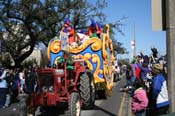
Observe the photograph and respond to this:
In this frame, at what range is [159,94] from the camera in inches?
376

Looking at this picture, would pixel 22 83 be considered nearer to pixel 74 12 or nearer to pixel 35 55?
pixel 74 12

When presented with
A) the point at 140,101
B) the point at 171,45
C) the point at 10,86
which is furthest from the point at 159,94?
the point at 10,86

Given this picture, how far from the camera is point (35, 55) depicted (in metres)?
70.6

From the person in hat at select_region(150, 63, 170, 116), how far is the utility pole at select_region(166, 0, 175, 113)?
2.63 ft

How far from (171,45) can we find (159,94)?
1.49 m

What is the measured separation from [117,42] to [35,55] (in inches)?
587

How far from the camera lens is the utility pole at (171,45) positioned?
8.39 m

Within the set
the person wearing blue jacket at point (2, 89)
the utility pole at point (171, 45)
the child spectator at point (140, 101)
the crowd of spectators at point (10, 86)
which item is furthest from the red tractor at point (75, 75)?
the utility pole at point (171, 45)

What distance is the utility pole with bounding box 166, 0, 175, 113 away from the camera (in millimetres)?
8391

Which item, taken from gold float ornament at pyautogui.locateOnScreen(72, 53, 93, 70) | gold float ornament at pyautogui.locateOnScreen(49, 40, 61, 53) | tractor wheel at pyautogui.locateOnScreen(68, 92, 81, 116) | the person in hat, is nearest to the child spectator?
the person in hat

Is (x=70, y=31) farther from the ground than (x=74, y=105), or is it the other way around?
(x=70, y=31)

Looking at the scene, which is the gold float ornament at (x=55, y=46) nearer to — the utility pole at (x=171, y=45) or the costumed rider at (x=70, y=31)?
the costumed rider at (x=70, y=31)

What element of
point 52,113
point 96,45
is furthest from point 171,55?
point 96,45

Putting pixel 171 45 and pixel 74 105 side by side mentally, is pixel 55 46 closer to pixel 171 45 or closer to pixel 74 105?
pixel 74 105
